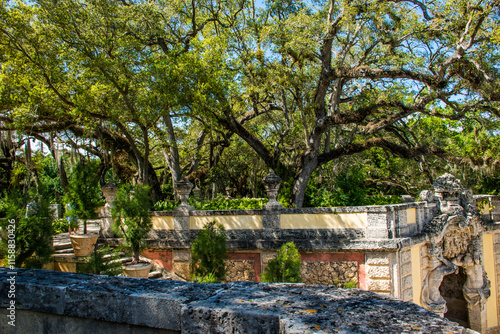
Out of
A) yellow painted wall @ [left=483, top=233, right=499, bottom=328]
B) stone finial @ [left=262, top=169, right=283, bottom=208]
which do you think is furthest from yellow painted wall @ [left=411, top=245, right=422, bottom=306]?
yellow painted wall @ [left=483, top=233, right=499, bottom=328]

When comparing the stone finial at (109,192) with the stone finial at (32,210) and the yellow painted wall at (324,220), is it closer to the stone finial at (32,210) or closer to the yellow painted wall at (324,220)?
the stone finial at (32,210)

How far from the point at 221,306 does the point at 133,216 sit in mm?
6293

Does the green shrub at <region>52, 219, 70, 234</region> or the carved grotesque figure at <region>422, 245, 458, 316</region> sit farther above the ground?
the green shrub at <region>52, 219, 70, 234</region>

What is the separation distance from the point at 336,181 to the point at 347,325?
37.4ft

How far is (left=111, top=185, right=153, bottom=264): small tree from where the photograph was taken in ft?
26.6

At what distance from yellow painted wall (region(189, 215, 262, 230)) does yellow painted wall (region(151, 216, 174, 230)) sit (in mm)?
519

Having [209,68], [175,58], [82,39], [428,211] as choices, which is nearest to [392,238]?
[428,211]

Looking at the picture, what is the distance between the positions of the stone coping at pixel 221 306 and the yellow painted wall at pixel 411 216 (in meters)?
6.96

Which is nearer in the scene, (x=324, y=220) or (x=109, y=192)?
(x=324, y=220)

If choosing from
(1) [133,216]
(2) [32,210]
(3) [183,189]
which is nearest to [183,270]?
(3) [183,189]

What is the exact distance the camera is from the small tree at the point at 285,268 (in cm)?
779

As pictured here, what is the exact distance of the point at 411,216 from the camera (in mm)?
9273

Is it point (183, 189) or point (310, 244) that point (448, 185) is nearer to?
point (310, 244)

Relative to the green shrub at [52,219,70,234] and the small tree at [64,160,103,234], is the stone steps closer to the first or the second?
the small tree at [64,160,103,234]
